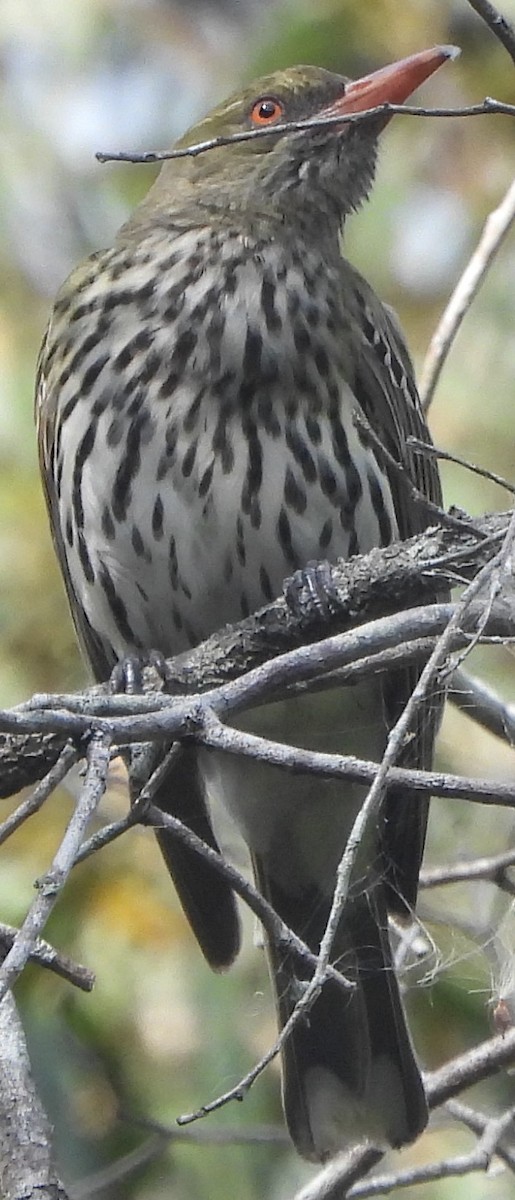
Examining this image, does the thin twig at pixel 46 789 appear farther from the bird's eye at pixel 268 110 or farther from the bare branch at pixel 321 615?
the bird's eye at pixel 268 110

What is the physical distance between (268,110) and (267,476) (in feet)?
2.67

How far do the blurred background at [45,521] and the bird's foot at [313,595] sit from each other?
1.99 ft

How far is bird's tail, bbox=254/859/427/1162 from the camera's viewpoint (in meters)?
3.04

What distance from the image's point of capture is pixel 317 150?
10.6 ft

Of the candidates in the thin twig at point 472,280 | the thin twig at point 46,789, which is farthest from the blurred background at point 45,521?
the thin twig at point 46,789

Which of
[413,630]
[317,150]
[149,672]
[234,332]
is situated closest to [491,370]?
[317,150]

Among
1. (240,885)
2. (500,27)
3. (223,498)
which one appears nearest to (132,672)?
(223,498)

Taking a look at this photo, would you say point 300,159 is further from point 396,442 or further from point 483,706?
point 483,706

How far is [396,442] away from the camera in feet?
10.2

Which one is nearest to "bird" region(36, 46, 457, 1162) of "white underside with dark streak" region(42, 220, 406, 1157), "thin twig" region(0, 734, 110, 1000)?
"white underside with dark streak" region(42, 220, 406, 1157)

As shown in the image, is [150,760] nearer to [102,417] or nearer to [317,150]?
[102,417]

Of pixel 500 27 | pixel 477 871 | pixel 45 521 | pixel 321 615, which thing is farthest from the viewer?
pixel 45 521

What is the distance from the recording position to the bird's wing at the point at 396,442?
9.98 feet

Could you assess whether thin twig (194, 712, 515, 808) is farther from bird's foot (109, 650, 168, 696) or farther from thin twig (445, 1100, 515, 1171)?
thin twig (445, 1100, 515, 1171)
